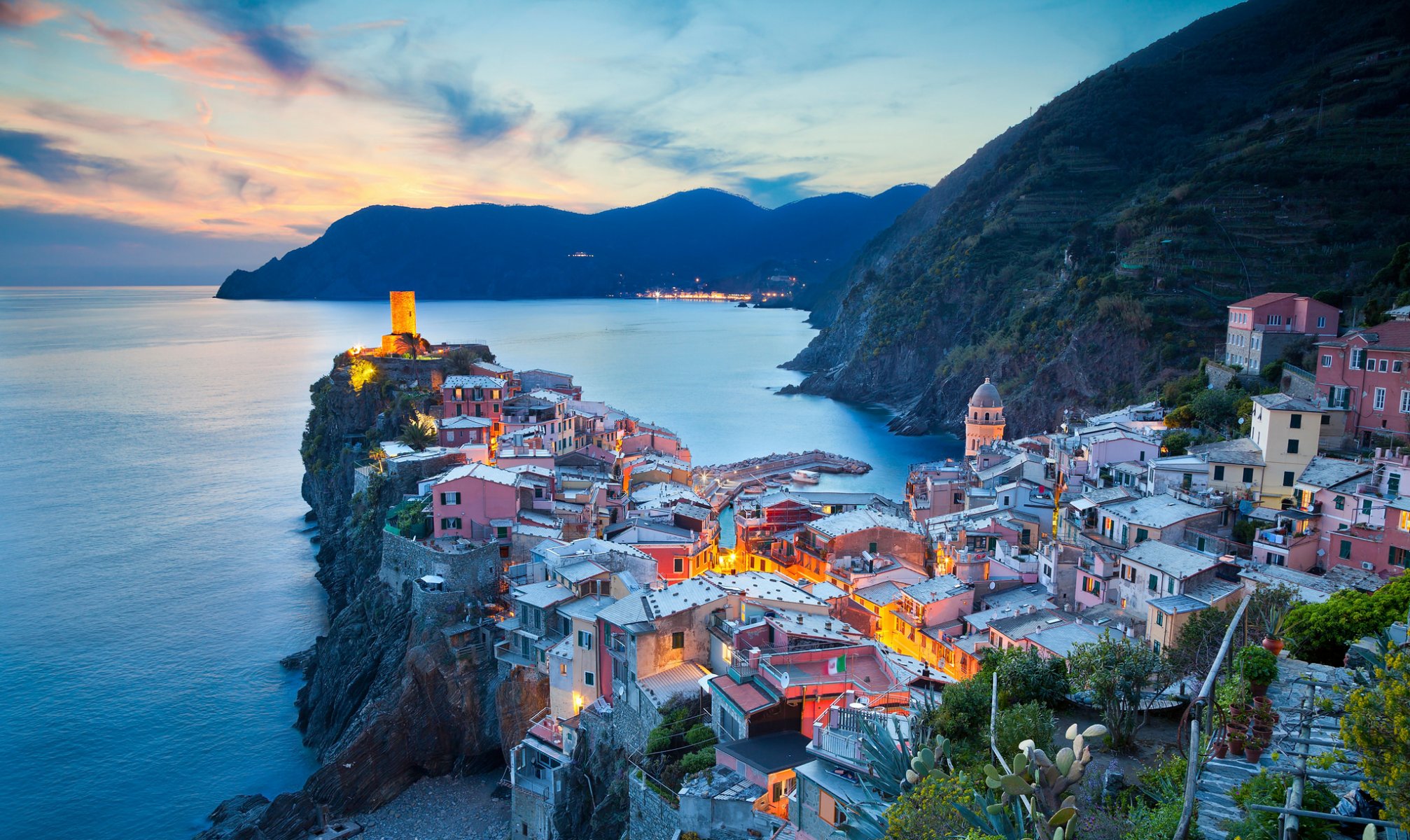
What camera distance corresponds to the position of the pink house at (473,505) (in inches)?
878

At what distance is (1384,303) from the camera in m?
27.0

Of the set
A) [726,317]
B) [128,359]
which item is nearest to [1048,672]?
[128,359]

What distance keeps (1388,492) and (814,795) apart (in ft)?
44.7

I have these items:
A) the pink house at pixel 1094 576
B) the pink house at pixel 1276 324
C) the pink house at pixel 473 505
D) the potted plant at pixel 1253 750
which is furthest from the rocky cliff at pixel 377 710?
the pink house at pixel 1276 324

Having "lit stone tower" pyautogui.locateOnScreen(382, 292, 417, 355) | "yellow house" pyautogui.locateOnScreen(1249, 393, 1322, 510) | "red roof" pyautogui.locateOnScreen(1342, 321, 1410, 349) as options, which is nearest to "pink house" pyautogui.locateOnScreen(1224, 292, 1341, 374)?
"red roof" pyautogui.locateOnScreen(1342, 321, 1410, 349)

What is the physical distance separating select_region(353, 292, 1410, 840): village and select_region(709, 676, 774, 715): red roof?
0.05 meters

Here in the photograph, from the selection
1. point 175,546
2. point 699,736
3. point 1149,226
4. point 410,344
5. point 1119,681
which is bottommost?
point 175,546

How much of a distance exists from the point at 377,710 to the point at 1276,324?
Result: 31000 mm

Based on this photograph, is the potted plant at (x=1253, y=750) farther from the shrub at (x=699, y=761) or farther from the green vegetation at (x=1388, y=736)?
the shrub at (x=699, y=761)

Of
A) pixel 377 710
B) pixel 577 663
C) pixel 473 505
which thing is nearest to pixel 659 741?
pixel 577 663

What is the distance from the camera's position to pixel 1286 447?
1919 centimetres

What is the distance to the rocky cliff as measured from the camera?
17.8 m

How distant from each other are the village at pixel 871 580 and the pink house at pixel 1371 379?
63 mm

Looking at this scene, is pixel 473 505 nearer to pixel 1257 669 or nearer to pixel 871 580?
pixel 871 580
